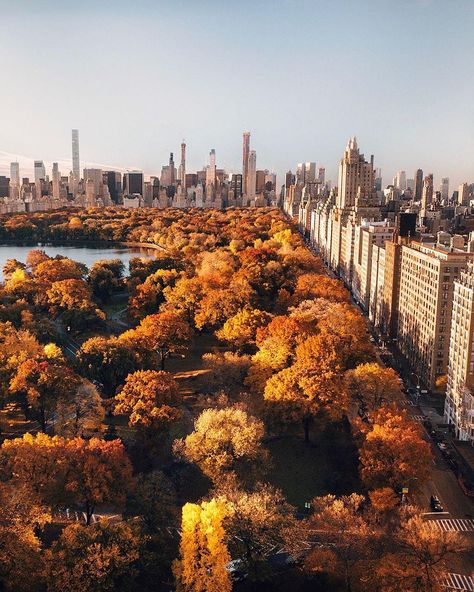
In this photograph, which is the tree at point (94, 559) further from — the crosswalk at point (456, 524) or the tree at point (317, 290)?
the tree at point (317, 290)

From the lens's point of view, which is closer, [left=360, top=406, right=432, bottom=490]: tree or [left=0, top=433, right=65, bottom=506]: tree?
[left=0, top=433, right=65, bottom=506]: tree

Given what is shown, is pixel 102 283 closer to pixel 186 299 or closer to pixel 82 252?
pixel 186 299

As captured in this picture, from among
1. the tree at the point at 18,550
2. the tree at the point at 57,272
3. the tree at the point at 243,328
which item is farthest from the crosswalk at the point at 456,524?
the tree at the point at 57,272

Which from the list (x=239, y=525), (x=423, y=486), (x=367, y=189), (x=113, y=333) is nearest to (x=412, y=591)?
(x=239, y=525)

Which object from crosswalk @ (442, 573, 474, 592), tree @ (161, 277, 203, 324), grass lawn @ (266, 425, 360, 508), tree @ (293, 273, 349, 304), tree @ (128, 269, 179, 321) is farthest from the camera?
tree @ (128, 269, 179, 321)

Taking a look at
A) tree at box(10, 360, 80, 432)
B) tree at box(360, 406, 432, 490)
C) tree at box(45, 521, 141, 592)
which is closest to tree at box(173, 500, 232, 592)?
tree at box(45, 521, 141, 592)

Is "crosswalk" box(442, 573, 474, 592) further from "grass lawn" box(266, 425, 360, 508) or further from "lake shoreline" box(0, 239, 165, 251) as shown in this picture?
"lake shoreline" box(0, 239, 165, 251)

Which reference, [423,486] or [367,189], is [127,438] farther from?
[367,189]

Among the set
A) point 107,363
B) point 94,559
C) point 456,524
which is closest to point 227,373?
point 107,363
